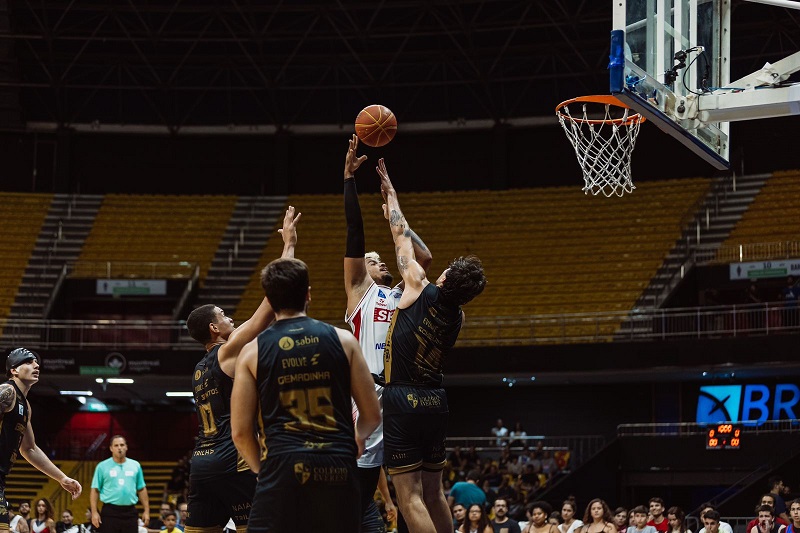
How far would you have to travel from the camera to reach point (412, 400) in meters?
7.69

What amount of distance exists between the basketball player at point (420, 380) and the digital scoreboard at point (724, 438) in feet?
55.9

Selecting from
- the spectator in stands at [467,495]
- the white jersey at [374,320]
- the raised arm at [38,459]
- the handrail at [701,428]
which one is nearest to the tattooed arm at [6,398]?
the raised arm at [38,459]

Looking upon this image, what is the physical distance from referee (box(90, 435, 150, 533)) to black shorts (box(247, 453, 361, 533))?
947 centimetres

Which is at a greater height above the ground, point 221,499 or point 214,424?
point 214,424

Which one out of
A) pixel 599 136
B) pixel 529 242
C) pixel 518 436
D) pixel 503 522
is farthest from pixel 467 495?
pixel 529 242

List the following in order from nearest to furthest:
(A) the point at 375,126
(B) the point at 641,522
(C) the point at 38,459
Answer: (C) the point at 38,459, (A) the point at 375,126, (B) the point at 641,522

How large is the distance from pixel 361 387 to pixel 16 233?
92.1ft

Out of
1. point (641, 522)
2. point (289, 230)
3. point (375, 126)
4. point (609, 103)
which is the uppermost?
point (609, 103)

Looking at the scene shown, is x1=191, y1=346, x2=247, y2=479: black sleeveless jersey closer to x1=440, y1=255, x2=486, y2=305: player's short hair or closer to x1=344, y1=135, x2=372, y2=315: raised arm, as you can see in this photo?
x1=344, y1=135, x2=372, y2=315: raised arm

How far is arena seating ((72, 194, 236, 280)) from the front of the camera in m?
31.1

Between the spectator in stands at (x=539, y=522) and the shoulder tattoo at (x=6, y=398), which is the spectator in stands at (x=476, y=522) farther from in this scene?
the shoulder tattoo at (x=6, y=398)

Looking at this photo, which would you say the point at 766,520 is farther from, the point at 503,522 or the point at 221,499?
the point at 221,499

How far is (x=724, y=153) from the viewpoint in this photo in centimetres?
1056

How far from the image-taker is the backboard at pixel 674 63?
9227 mm
